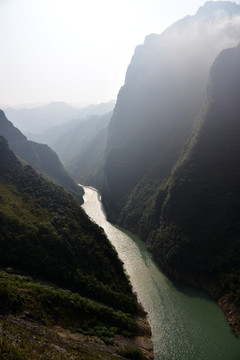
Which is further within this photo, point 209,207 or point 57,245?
point 209,207

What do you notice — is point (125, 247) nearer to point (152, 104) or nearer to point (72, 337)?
point (72, 337)

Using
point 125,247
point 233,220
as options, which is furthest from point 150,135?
point 233,220

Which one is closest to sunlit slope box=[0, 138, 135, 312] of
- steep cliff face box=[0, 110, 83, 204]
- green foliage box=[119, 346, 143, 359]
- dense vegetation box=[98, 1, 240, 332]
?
green foliage box=[119, 346, 143, 359]

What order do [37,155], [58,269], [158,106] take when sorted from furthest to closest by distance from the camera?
[37,155] → [158,106] → [58,269]

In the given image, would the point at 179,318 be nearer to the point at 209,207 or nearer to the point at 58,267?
the point at 58,267

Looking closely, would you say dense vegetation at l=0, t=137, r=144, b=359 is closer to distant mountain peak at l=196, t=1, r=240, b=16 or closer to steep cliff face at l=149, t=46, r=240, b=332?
steep cliff face at l=149, t=46, r=240, b=332

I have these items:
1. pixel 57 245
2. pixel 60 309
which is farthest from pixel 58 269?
pixel 60 309

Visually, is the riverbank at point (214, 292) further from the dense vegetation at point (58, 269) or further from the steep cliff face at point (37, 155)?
the steep cliff face at point (37, 155)
